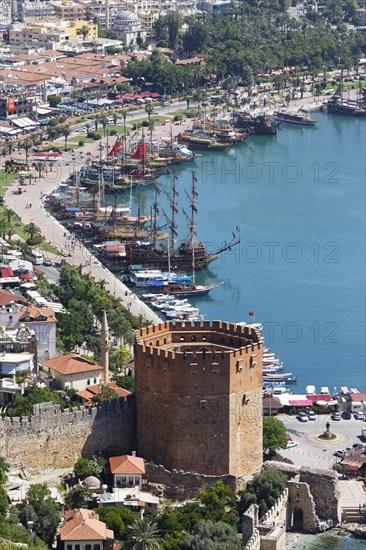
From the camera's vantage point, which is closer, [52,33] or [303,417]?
[303,417]

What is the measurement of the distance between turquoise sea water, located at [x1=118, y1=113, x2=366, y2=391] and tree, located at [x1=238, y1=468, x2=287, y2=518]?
19461 millimetres

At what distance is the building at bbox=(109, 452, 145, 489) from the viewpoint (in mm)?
50094

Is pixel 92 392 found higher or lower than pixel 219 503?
higher

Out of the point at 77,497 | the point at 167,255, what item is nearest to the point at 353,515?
the point at 77,497

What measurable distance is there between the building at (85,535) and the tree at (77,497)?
1.64 metres

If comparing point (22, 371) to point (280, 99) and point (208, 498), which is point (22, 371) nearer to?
point (208, 498)

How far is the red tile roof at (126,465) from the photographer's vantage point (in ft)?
165

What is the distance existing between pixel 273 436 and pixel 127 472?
6.16 meters

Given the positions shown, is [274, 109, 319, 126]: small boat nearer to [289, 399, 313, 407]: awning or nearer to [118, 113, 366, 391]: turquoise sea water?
[118, 113, 366, 391]: turquoise sea water

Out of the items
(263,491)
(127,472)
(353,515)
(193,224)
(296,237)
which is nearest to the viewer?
(263,491)

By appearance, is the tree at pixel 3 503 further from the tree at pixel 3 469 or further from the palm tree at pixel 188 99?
the palm tree at pixel 188 99

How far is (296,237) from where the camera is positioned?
98.1 metres

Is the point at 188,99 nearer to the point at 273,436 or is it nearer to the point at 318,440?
the point at 318,440

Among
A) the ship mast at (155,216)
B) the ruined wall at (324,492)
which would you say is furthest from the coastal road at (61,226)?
the ruined wall at (324,492)
